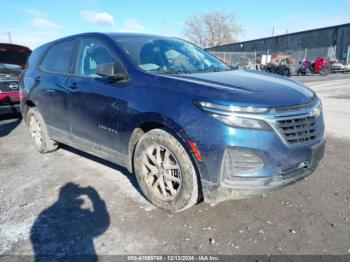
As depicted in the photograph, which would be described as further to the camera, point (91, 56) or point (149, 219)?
point (91, 56)

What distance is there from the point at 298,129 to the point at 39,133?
13.7ft

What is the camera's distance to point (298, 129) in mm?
2730

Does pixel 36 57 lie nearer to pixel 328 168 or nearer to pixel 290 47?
pixel 328 168

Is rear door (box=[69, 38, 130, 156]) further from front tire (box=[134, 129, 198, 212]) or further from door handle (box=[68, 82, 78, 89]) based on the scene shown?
front tire (box=[134, 129, 198, 212])

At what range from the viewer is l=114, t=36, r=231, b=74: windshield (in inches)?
136

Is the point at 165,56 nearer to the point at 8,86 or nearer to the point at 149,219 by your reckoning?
the point at 149,219

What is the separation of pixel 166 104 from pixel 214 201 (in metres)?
0.99

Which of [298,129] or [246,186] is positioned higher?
[298,129]

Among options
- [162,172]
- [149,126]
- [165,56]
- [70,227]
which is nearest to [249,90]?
[149,126]

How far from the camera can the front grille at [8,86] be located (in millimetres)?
6730

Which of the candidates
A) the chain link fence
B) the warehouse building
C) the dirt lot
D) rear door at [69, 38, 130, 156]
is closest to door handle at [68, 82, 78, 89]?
rear door at [69, 38, 130, 156]

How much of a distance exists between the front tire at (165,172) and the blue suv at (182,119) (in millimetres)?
10

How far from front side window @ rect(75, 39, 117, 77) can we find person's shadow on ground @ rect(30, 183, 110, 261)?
1488 mm

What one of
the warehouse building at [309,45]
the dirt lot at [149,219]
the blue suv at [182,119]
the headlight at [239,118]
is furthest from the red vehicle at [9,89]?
the warehouse building at [309,45]
